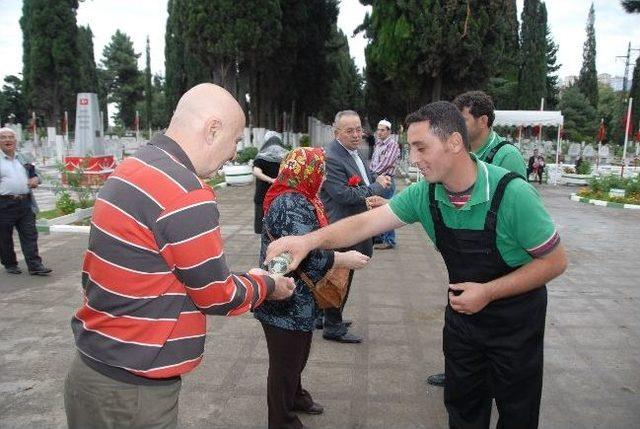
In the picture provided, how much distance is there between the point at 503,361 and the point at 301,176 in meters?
1.41

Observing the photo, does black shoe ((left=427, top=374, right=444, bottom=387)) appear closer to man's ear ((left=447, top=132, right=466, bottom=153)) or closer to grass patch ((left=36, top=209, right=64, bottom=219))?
man's ear ((left=447, top=132, right=466, bottom=153))

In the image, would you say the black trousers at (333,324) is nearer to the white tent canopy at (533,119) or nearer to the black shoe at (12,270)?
the black shoe at (12,270)

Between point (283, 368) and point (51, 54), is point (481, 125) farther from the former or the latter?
point (51, 54)

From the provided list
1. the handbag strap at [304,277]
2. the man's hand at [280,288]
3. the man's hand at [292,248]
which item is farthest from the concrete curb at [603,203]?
the man's hand at [280,288]

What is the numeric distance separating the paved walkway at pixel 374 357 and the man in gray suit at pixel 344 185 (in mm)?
200

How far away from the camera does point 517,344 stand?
236 centimetres

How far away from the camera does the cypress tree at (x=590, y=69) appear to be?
61.5 m

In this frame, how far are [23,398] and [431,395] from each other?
298 centimetres

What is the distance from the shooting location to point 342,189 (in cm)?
459

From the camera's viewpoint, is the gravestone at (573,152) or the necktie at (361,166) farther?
the gravestone at (573,152)

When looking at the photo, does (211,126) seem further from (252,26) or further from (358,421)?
(252,26)

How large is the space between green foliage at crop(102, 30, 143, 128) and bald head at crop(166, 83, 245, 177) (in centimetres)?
6892

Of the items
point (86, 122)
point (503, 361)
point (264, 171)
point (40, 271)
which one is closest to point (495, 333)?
point (503, 361)

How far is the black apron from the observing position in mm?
2305
